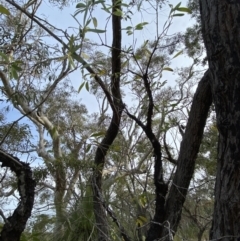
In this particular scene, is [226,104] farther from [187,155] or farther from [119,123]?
[119,123]

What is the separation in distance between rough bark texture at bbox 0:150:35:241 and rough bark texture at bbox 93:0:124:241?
0.91 m

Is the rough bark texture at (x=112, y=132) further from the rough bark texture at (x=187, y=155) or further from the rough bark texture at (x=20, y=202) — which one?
the rough bark texture at (x=20, y=202)

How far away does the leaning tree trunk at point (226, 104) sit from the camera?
106 centimetres

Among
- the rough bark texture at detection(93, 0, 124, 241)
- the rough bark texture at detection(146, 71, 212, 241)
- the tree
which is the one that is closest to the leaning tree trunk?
the tree

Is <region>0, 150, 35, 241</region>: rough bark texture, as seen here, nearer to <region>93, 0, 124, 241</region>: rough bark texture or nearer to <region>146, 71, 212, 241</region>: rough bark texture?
<region>146, 71, 212, 241</region>: rough bark texture

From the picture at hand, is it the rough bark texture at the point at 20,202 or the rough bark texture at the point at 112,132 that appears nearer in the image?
the rough bark texture at the point at 20,202

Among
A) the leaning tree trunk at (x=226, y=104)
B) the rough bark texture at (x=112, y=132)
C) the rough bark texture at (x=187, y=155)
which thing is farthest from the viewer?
the rough bark texture at (x=112, y=132)

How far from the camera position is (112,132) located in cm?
288

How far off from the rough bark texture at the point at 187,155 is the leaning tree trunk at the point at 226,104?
757 mm

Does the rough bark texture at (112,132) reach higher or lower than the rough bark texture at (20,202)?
higher

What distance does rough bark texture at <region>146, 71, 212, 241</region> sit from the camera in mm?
1912

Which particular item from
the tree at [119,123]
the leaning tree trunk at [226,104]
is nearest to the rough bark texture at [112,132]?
the tree at [119,123]

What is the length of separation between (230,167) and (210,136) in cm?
331

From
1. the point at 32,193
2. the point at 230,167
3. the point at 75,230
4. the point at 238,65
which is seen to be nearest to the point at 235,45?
the point at 238,65
